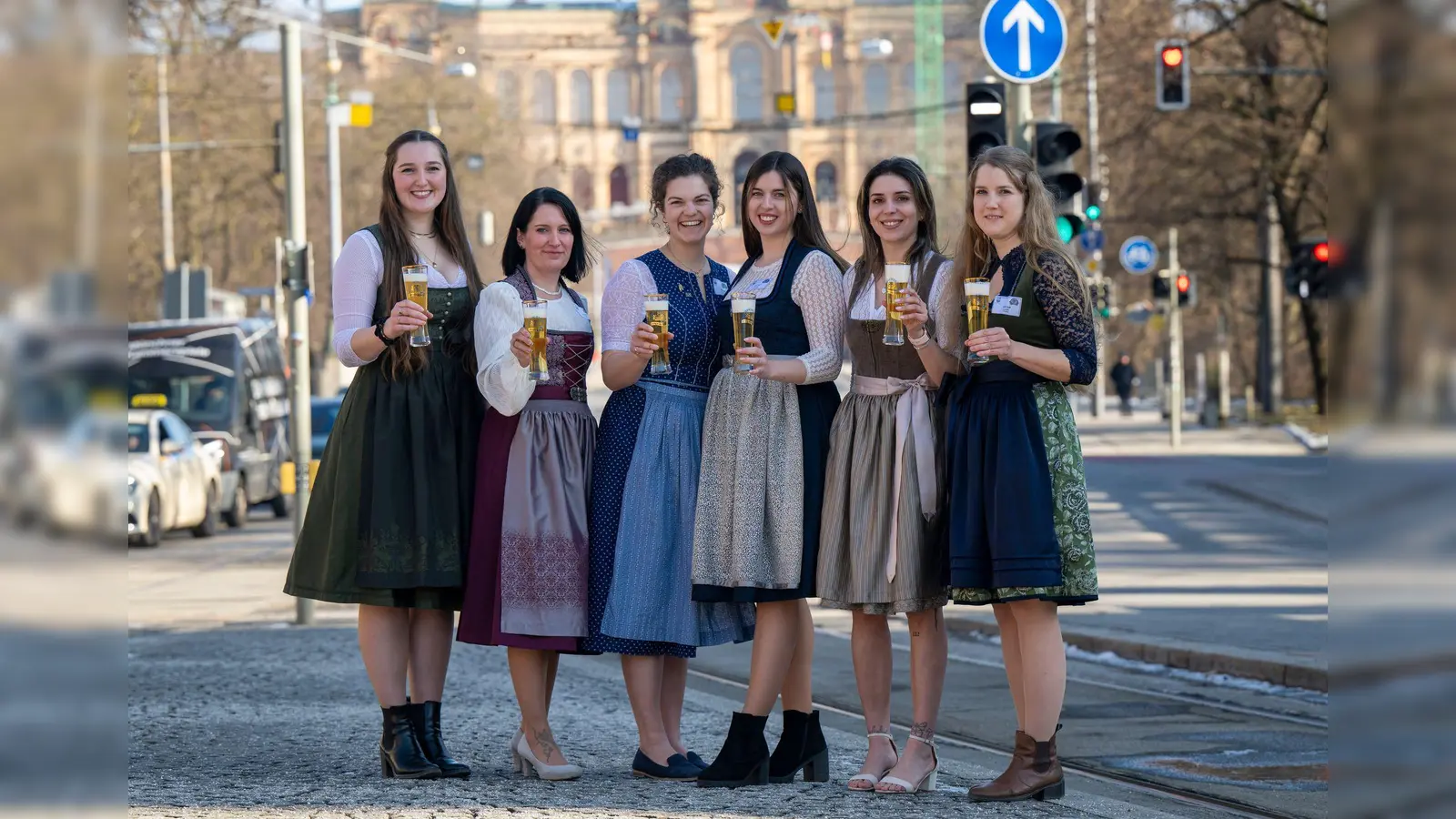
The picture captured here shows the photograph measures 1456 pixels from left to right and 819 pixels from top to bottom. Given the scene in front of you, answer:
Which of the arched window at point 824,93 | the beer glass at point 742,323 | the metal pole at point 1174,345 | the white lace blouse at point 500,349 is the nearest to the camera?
the beer glass at point 742,323

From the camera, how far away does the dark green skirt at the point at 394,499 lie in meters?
6.04

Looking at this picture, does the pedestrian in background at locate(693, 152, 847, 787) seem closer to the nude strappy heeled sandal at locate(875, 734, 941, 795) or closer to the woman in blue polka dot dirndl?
the woman in blue polka dot dirndl

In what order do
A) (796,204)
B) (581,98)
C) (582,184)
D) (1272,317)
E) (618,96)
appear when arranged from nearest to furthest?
(796,204) → (1272,317) → (582,184) → (581,98) → (618,96)

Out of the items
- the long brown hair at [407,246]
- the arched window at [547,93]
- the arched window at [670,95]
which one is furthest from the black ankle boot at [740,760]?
the arched window at [670,95]

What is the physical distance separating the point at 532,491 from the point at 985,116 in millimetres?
8395

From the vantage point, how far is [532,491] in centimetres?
612

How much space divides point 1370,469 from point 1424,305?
0.19 metres

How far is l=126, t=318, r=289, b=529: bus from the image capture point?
2933 cm

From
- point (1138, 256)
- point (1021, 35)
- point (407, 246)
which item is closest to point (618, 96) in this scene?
point (1138, 256)

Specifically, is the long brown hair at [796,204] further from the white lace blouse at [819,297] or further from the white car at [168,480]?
the white car at [168,480]

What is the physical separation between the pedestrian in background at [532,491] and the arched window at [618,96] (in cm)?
11063

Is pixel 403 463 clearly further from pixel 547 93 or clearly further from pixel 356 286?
pixel 547 93

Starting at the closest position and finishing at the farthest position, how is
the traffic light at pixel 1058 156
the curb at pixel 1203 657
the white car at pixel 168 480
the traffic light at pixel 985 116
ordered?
the curb at pixel 1203 657
the traffic light at pixel 985 116
the traffic light at pixel 1058 156
the white car at pixel 168 480

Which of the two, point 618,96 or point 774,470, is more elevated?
point 618,96
